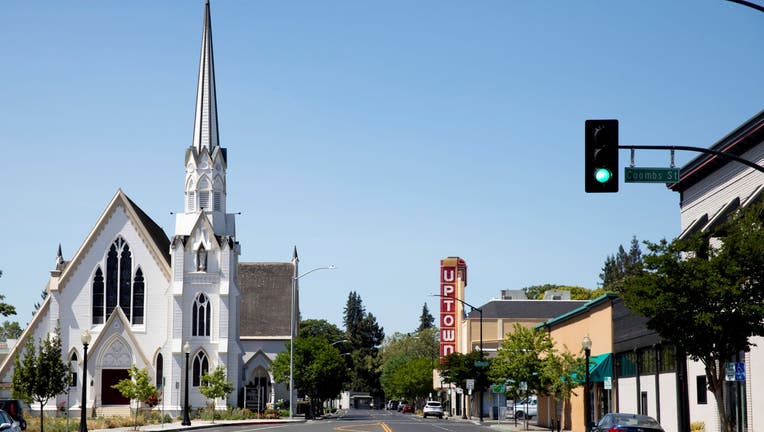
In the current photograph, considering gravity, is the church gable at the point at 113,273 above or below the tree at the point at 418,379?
above

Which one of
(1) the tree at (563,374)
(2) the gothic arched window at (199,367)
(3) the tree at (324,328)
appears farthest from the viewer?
(3) the tree at (324,328)

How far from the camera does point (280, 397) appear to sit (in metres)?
96.6

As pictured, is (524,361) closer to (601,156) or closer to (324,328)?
(601,156)

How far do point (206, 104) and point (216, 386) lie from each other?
74.3 feet

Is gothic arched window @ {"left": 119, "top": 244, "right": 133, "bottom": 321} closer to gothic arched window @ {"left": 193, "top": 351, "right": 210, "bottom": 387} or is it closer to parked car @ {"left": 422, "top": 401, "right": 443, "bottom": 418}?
gothic arched window @ {"left": 193, "top": 351, "right": 210, "bottom": 387}

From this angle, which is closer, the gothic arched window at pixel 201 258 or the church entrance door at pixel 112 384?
the church entrance door at pixel 112 384

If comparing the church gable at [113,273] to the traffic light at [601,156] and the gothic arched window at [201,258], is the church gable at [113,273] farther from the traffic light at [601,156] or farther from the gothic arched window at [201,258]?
the traffic light at [601,156]

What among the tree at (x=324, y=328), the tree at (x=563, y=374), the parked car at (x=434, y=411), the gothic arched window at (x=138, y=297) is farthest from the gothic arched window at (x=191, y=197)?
the tree at (x=324, y=328)

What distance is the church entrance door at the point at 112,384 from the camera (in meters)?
76.2

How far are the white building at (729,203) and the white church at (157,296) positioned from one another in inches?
1745

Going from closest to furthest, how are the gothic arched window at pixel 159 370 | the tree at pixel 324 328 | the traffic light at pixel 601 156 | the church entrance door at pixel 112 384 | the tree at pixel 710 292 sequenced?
the traffic light at pixel 601 156, the tree at pixel 710 292, the church entrance door at pixel 112 384, the gothic arched window at pixel 159 370, the tree at pixel 324 328

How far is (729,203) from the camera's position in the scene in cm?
3553

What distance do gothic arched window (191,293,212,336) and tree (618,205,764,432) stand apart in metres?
53.9

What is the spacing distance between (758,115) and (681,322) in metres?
8.55
